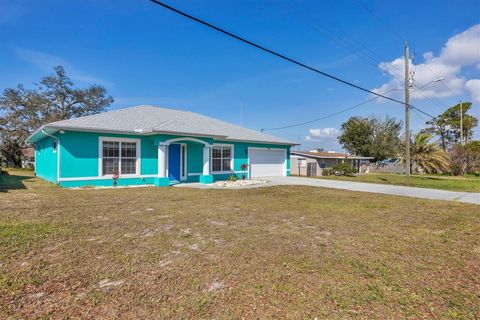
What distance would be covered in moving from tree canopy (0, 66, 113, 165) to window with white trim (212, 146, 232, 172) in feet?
81.1

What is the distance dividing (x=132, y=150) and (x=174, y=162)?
2.27m

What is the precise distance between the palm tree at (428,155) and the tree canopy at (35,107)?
39961 mm

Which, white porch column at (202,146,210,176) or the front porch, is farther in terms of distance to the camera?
white porch column at (202,146,210,176)

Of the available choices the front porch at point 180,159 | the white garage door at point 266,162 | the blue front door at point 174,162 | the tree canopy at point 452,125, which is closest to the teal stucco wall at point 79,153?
the front porch at point 180,159

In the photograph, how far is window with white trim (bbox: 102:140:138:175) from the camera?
41.8ft

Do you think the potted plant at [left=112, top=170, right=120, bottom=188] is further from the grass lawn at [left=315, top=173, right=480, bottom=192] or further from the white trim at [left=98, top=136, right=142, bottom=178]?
the grass lawn at [left=315, top=173, right=480, bottom=192]

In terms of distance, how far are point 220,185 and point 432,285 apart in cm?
1131

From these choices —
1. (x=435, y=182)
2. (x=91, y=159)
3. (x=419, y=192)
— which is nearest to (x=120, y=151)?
(x=91, y=159)

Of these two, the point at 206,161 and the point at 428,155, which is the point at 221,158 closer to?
the point at 206,161

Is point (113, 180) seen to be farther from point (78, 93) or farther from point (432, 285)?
point (78, 93)

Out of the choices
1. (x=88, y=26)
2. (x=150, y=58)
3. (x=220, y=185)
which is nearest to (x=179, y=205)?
(x=220, y=185)

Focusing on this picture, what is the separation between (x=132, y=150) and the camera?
1342cm

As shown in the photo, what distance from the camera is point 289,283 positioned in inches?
129

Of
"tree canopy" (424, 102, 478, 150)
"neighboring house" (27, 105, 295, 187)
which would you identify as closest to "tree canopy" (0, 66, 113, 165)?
"neighboring house" (27, 105, 295, 187)
